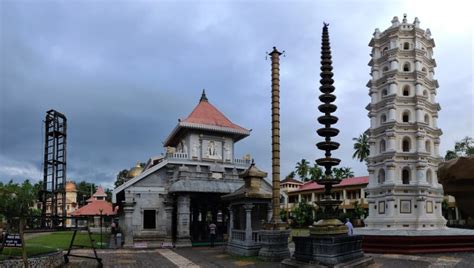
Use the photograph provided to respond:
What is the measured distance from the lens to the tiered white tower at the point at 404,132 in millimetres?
23203

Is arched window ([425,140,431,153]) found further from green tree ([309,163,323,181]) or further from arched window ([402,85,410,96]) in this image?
green tree ([309,163,323,181])

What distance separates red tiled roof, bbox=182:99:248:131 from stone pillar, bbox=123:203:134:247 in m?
7.62

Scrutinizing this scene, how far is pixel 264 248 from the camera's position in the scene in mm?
17328

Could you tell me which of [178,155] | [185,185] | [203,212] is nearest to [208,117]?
[178,155]

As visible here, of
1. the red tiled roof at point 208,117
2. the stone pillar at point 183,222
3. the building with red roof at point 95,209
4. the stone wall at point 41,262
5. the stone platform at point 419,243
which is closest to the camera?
the stone wall at point 41,262

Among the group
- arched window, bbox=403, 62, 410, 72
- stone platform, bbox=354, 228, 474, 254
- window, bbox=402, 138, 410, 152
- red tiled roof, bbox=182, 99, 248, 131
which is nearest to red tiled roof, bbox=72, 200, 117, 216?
red tiled roof, bbox=182, 99, 248, 131

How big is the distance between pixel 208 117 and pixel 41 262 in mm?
19288

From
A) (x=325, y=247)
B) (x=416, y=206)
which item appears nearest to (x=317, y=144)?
(x=325, y=247)

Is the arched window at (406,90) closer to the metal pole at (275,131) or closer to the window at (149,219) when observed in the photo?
the metal pole at (275,131)

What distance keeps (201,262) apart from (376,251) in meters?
8.32

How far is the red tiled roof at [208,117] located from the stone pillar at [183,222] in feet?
20.7

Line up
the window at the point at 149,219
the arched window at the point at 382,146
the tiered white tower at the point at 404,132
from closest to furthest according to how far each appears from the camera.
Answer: the tiered white tower at the point at 404,132
the arched window at the point at 382,146
the window at the point at 149,219

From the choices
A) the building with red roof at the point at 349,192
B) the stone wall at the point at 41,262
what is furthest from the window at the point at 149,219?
the building with red roof at the point at 349,192

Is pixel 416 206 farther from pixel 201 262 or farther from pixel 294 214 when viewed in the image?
pixel 294 214
